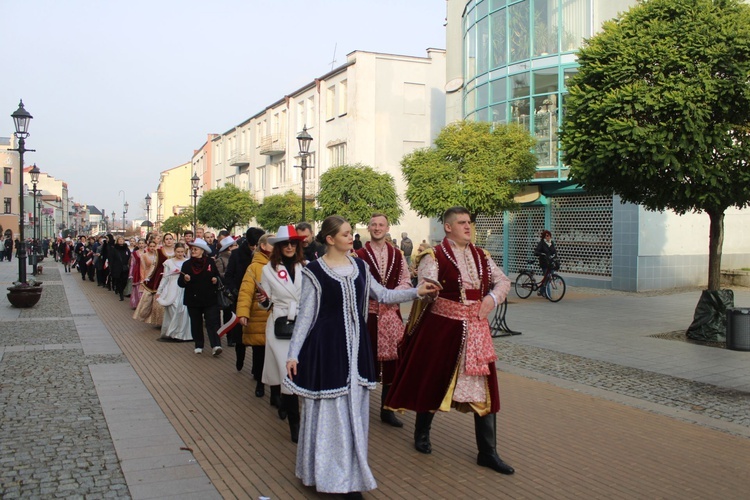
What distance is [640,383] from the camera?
8.08 metres

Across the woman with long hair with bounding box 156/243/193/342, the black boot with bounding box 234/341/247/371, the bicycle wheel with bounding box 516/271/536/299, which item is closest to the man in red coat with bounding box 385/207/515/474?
the black boot with bounding box 234/341/247/371

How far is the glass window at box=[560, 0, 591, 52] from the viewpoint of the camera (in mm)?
21281

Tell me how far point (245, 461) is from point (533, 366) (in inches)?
198

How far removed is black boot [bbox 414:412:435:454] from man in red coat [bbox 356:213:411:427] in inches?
28.7

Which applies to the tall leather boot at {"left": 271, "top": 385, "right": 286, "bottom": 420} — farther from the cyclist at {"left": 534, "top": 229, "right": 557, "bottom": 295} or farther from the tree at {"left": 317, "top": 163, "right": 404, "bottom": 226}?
the tree at {"left": 317, "top": 163, "right": 404, "bottom": 226}

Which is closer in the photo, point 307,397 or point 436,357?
point 307,397

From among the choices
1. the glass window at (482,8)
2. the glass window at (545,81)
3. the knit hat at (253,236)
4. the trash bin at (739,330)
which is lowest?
the trash bin at (739,330)

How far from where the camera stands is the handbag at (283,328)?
5.81m

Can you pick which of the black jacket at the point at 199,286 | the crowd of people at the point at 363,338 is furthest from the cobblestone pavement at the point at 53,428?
the crowd of people at the point at 363,338

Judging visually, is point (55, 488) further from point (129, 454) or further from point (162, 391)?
point (162, 391)

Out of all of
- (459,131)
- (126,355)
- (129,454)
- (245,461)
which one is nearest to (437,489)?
(245,461)

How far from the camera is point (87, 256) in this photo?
29312 millimetres

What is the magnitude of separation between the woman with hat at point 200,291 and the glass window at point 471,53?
17157 mm

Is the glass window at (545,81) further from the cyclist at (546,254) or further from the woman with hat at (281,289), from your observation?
the woman with hat at (281,289)
